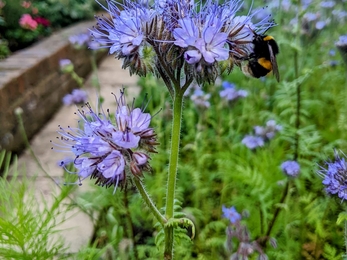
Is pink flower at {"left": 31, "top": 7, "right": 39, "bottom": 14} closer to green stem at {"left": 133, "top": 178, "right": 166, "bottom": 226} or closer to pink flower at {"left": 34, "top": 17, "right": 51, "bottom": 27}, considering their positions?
pink flower at {"left": 34, "top": 17, "right": 51, "bottom": 27}

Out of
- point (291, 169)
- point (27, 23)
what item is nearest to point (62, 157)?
point (291, 169)

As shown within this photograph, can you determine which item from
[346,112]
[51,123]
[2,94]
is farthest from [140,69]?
[51,123]

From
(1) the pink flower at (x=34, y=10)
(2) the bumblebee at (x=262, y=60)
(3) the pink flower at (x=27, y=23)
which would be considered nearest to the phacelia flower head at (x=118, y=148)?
(2) the bumblebee at (x=262, y=60)

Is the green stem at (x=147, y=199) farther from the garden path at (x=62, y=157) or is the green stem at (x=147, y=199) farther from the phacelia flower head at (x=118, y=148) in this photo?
the garden path at (x=62, y=157)

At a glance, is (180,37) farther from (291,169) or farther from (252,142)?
(252,142)

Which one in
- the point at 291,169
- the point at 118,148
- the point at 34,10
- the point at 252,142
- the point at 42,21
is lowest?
the point at 252,142

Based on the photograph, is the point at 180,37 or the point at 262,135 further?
the point at 262,135

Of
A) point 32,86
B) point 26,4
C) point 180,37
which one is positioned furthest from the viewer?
point 26,4

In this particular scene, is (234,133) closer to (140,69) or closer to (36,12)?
(140,69)
